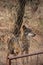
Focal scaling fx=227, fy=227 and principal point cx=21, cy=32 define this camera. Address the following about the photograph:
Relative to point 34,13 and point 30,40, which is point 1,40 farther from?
point 34,13

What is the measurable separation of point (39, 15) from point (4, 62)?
899 millimetres

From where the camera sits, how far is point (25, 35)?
3346mm

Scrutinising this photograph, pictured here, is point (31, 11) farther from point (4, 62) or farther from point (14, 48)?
point (4, 62)

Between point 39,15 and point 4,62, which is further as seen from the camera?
point 39,15

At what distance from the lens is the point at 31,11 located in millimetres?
3453

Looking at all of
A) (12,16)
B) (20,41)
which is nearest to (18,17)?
(12,16)

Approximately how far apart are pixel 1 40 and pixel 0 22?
0.27 metres

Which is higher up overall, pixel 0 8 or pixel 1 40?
pixel 0 8

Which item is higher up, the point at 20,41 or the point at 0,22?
the point at 0,22

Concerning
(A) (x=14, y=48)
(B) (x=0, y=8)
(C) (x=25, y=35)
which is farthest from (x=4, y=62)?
(B) (x=0, y=8)

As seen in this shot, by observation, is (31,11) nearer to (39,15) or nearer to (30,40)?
(39,15)

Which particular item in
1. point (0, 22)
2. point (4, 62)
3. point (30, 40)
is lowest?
point (4, 62)

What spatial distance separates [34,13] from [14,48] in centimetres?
63

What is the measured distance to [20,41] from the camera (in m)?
3.33
